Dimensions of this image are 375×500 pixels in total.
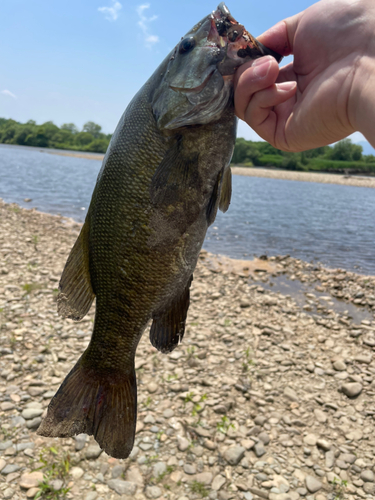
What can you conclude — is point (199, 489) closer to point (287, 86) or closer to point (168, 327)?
point (168, 327)

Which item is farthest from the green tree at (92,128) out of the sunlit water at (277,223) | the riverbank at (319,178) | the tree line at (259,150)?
the sunlit water at (277,223)

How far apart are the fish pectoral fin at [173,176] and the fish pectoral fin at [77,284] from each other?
527 mm

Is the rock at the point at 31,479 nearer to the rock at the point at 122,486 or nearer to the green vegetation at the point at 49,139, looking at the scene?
the rock at the point at 122,486

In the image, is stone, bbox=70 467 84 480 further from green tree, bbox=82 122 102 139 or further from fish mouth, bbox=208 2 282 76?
green tree, bbox=82 122 102 139

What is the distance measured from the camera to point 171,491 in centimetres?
366

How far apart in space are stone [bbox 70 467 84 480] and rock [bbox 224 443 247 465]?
1.53 meters

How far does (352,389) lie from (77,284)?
4.78 metres

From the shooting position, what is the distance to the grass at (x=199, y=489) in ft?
12.0

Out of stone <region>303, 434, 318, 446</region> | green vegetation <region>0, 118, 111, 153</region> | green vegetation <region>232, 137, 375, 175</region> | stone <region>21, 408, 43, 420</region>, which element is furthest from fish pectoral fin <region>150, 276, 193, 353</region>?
green vegetation <region>0, 118, 111, 153</region>

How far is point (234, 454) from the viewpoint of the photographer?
411 cm

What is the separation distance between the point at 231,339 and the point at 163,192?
505cm

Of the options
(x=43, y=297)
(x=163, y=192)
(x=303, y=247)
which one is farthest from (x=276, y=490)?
(x=303, y=247)

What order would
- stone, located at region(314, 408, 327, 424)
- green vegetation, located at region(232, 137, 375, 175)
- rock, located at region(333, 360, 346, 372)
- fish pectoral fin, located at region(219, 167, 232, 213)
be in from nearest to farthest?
1. fish pectoral fin, located at region(219, 167, 232, 213)
2. stone, located at region(314, 408, 327, 424)
3. rock, located at region(333, 360, 346, 372)
4. green vegetation, located at region(232, 137, 375, 175)

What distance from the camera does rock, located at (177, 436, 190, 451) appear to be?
4.16m
